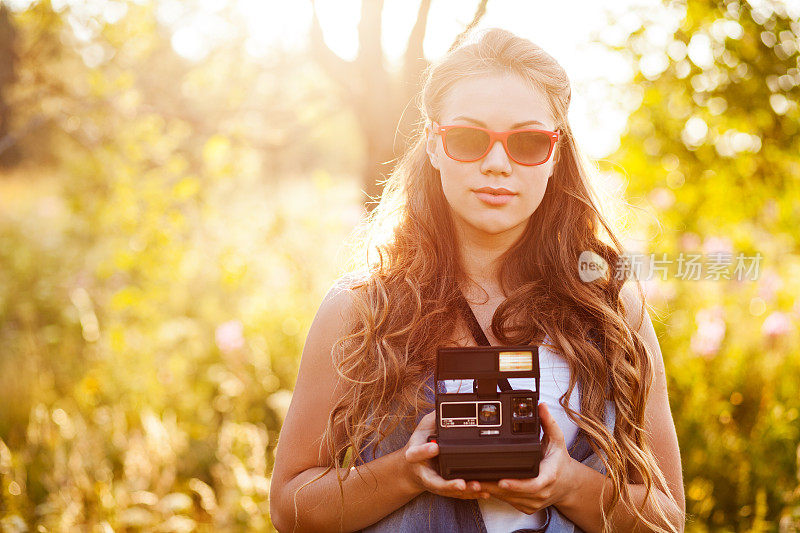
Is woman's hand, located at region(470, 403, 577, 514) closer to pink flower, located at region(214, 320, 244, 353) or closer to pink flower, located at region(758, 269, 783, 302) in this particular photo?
pink flower, located at region(214, 320, 244, 353)

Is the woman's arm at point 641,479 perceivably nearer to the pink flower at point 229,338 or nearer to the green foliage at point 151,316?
the green foliage at point 151,316

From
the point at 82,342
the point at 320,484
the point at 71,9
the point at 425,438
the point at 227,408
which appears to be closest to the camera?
the point at 425,438

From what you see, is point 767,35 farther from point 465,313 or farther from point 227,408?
point 227,408

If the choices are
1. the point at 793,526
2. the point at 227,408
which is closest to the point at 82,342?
the point at 227,408

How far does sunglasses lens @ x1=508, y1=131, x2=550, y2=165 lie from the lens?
72.0 inches

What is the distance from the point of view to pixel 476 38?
2.00 m

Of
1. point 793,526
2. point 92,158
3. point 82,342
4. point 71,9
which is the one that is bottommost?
point 793,526

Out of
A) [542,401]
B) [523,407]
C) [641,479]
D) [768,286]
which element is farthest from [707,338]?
[523,407]

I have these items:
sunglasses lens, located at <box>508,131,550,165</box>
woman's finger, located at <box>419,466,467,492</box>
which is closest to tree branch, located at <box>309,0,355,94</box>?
sunglasses lens, located at <box>508,131,550,165</box>

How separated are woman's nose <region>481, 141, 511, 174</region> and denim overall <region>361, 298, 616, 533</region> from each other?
56 cm

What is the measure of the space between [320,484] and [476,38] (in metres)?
1.29

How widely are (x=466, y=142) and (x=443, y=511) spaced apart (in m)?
0.94

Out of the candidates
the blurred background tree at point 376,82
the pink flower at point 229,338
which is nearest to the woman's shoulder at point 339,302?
the blurred background tree at point 376,82

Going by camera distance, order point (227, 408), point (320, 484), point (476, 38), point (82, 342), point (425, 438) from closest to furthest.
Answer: point (425, 438) → point (320, 484) → point (476, 38) → point (227, 408) → point (82, 342)
